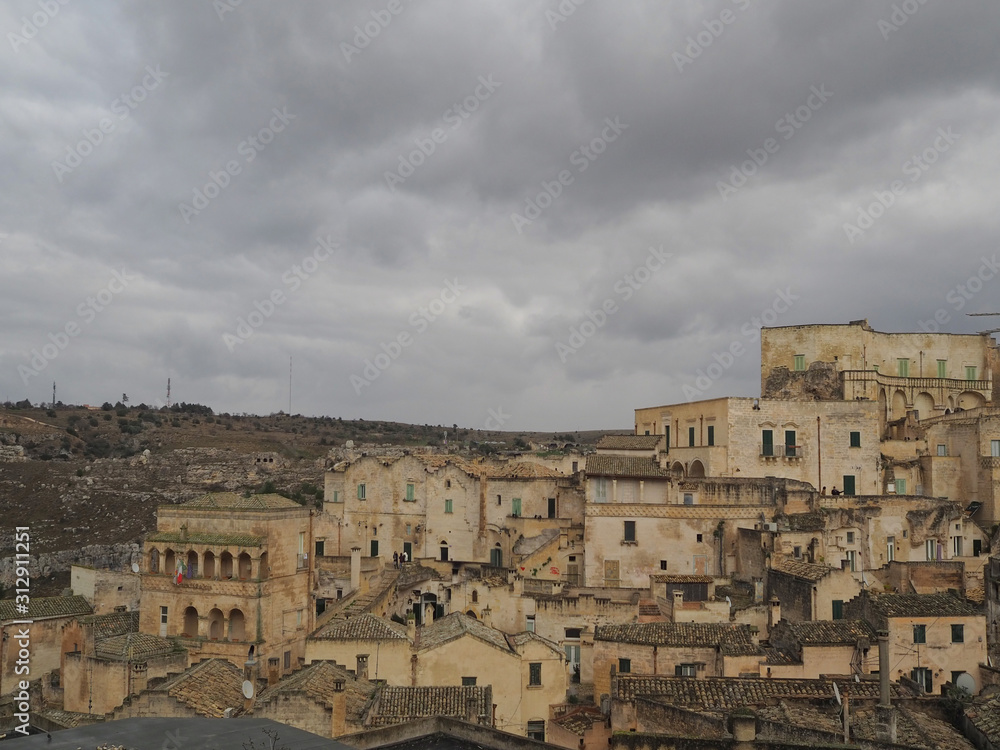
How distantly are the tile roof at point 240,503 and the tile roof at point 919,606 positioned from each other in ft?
73.3

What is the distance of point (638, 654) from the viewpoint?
98.2ft

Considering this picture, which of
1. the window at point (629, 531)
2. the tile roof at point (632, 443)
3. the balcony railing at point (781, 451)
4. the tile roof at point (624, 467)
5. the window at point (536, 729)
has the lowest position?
the window at point (536, 729)

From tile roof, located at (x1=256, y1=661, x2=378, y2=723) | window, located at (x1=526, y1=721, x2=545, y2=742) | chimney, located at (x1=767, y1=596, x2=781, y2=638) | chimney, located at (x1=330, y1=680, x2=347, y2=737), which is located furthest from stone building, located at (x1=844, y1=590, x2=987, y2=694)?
chimney, located at (x1=330, y1=680, x2=347, y2=737)

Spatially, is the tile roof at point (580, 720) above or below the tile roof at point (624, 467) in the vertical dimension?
below

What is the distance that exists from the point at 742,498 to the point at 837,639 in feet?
44.1

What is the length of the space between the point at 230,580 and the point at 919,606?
25.0 metres

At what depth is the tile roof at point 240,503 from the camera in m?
34.8

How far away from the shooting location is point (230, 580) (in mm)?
33406

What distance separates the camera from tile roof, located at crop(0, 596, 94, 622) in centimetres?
3497

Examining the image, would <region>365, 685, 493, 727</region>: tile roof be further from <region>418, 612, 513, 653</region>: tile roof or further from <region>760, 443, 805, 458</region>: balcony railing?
<region>760, 443, 805, 458</region>: balcony railing

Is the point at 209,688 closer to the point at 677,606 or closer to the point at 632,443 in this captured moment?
the point at 677,606

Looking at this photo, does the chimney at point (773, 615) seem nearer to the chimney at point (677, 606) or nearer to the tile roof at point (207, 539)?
the chimney at point (677, 606)

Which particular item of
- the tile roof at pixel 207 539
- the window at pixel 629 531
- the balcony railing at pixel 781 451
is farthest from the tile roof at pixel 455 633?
the balcony railing at pixel 781 451

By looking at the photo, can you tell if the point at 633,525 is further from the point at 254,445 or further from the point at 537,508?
the point at 254,445
